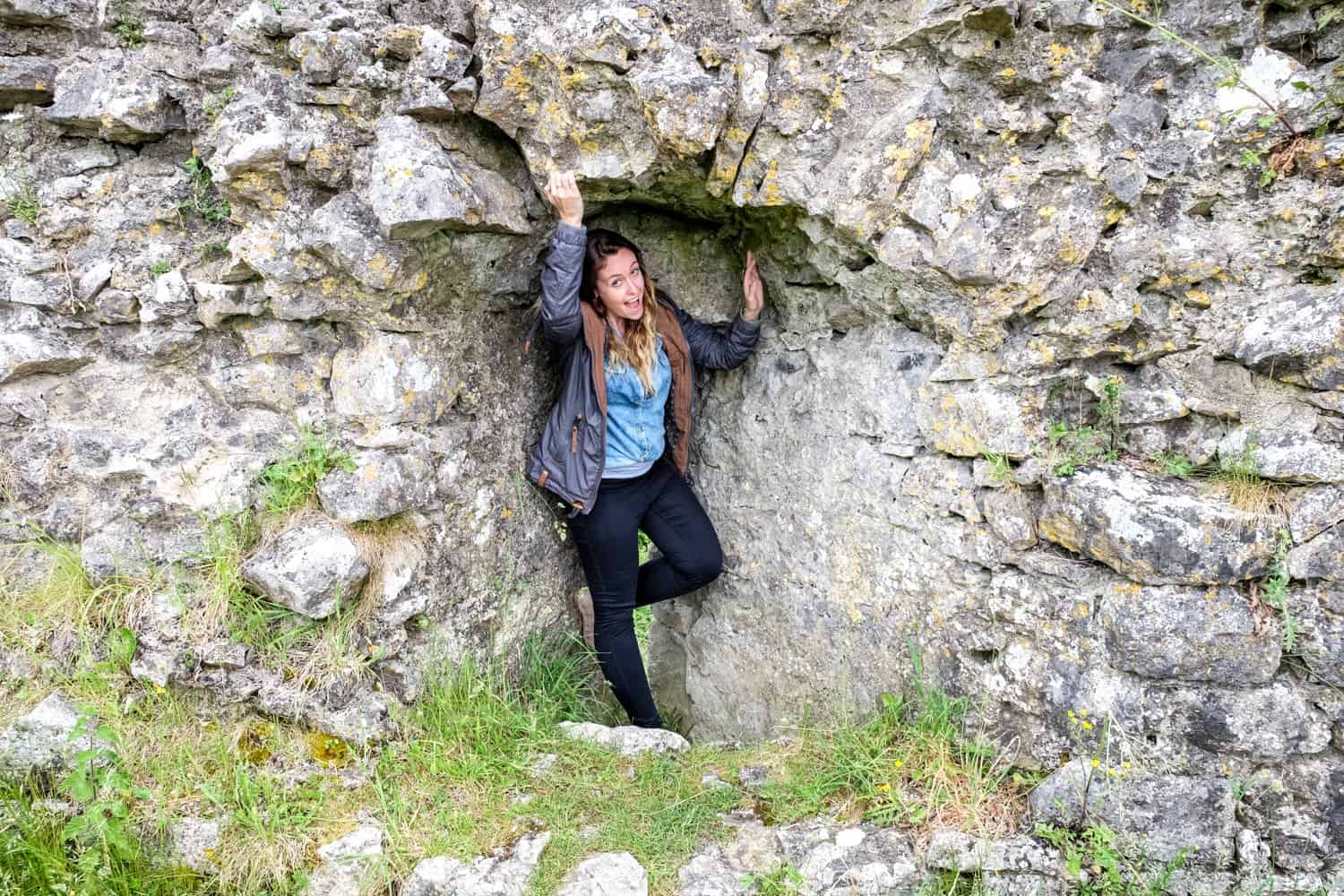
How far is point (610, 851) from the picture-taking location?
2881mm

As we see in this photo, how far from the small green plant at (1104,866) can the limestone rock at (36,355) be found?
12.9 ft

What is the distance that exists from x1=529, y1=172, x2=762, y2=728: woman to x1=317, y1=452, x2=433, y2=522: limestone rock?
1.97 feet

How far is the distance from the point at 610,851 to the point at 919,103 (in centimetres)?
279

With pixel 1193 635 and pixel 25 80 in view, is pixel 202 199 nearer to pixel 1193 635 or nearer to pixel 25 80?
pixel 25 80

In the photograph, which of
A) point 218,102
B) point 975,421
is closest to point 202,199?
point 218,102

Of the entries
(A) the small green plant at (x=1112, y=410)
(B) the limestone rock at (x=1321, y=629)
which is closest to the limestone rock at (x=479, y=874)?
(A) the small green plant at (x=1112, y=410)

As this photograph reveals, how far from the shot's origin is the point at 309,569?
3.20 metres

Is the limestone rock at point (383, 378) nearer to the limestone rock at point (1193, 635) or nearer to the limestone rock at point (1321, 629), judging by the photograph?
the limestone rock at point (1193, 635)

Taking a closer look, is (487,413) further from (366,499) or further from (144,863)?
(144,863)

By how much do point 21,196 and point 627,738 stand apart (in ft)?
10.5

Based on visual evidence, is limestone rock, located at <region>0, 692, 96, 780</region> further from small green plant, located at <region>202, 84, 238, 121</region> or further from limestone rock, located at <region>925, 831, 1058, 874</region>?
limestone rock, located at <region>925, 831, 1058, 874</region>

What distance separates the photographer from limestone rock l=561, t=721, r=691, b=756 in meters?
3.42

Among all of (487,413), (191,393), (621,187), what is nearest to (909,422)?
(621,187)

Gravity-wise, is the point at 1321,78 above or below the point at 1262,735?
above
